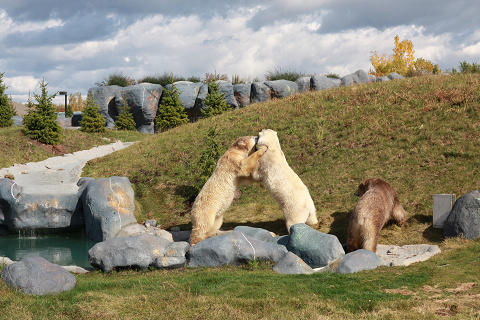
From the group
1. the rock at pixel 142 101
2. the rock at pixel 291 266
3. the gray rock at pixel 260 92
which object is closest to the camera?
the rock at pixel 291 266

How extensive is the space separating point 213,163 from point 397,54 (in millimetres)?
36321

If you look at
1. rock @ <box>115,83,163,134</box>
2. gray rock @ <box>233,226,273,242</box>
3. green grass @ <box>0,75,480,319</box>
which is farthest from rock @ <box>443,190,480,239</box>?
rock @ <box>115,83,163,134</box>

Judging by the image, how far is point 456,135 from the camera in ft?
51.3

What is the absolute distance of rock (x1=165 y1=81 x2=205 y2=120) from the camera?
113 ft

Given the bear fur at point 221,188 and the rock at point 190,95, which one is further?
the rock at point 190,95

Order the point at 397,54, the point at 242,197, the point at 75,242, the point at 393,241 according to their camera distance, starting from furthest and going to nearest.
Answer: the point at 397,54 → the point at 242,197 → the point at 75,242 → the point at 393,241

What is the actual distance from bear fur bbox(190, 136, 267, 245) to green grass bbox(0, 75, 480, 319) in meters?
1.83

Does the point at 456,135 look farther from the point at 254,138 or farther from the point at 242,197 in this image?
the point at 254,138

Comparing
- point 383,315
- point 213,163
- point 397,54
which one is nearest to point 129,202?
point 213,163

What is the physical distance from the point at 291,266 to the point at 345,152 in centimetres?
891

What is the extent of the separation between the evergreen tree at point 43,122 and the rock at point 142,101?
28.5ft

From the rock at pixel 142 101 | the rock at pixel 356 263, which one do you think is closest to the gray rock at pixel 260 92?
the rock at pixel 142 101

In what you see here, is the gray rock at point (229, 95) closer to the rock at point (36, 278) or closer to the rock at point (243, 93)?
the rock at point (243, 93)

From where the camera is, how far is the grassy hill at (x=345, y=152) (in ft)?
44.5
